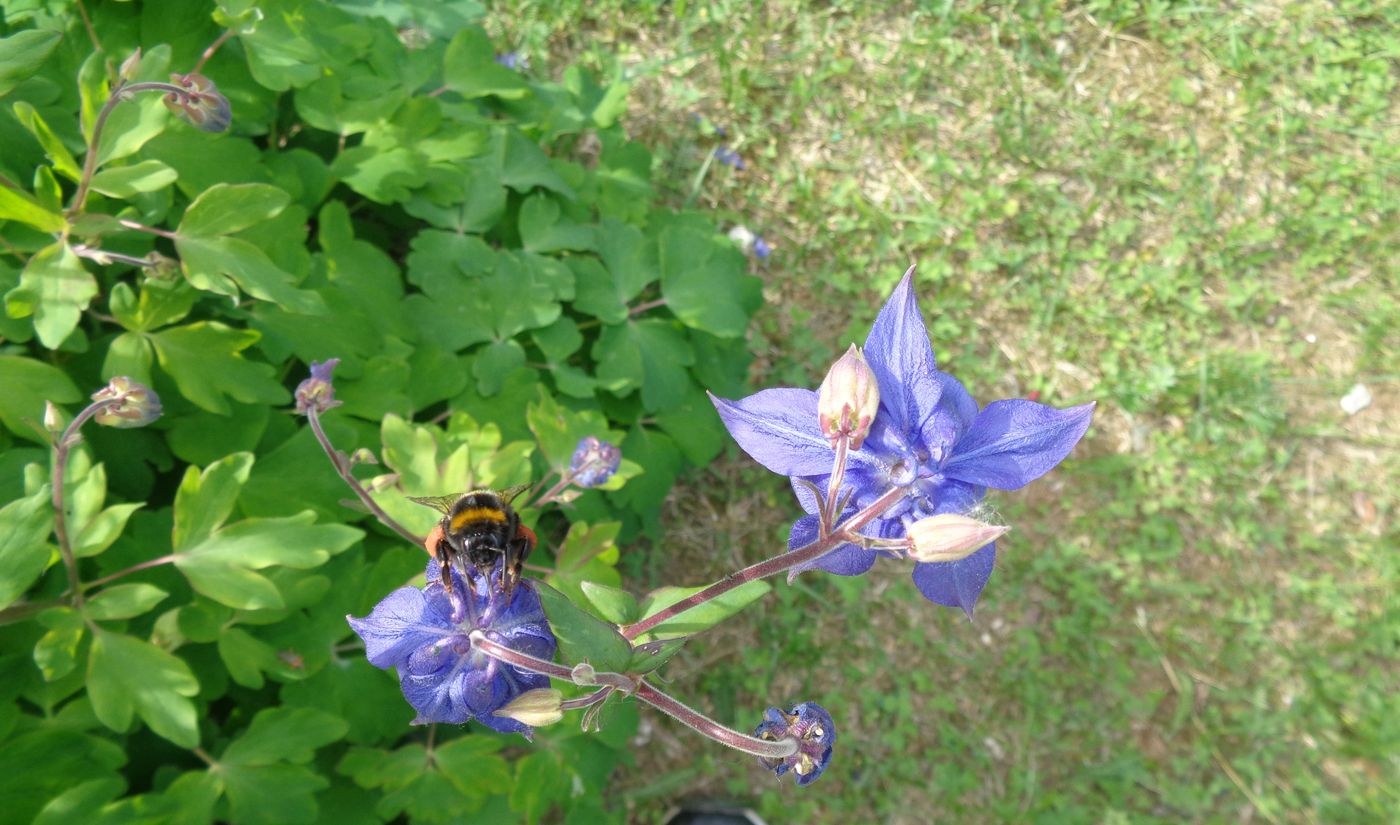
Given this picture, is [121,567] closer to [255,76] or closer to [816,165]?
[255,76]

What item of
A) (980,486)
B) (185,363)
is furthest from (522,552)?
(185,363)

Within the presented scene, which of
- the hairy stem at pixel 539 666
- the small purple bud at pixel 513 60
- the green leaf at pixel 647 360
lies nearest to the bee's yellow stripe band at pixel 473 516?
the hairy stem at pixel 539 666

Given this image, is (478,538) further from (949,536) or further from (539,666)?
(949,536)

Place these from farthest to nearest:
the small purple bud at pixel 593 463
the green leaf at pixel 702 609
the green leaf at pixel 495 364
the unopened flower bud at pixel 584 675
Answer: the green leaf at pixel 495 364 < the small purple bud at pixel 593 463 < the green leaf at pixel 702 609 < the unopened flower bud at pixel 584 675

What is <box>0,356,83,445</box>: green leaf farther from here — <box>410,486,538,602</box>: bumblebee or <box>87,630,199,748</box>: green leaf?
<box>410,486,538,602</box>: bumblebee

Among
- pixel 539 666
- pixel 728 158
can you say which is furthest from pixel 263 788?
pixel 728 158

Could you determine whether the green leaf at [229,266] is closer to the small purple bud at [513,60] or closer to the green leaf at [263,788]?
the green leaf at [263,788]
